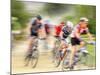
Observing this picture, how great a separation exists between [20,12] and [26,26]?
6.3 inches

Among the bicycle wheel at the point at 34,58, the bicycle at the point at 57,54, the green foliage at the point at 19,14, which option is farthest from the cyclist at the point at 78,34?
the green foliage at the point at 19,14

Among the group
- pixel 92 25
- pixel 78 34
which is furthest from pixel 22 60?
pixel 92 25

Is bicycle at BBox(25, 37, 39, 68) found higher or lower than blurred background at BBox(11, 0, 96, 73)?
lower

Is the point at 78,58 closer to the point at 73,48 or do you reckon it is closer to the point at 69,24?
the point at 73,48

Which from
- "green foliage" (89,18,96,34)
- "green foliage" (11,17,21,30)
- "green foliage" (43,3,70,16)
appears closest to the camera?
"green foliage" (11,17,21,30)

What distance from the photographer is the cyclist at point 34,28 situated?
89.1 inches

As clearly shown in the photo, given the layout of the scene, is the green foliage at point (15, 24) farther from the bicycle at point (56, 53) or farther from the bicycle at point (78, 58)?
the bicycle at point (78, 58)

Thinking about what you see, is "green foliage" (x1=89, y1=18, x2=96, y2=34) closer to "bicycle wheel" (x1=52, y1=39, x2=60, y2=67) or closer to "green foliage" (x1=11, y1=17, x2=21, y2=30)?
"bicycle wheel" (x1=52, y1=39, x2=60, y2=67)

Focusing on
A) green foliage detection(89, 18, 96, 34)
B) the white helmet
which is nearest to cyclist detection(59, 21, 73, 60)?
Result: the white helmet

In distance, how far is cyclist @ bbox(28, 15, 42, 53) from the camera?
2.26 m

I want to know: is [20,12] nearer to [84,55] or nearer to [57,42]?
[57,42]

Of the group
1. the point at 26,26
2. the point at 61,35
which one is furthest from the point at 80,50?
the point at 26,26

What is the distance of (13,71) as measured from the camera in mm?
2174

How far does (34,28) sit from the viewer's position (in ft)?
7.47
